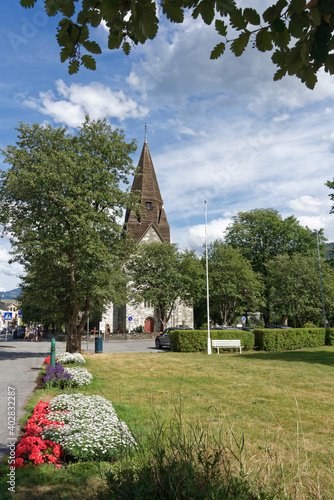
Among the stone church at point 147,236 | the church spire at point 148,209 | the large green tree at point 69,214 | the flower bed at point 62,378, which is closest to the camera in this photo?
the flower bed at point 62,378

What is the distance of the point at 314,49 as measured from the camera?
221cm

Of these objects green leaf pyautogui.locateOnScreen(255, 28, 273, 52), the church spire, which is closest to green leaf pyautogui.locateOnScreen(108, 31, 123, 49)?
green leaf pyautogui.locateOnScreen(255, 28, 273, 52)

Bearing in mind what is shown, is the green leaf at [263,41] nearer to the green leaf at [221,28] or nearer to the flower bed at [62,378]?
the green leaf at [221,28]

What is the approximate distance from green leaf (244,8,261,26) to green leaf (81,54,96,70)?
1.13 metres

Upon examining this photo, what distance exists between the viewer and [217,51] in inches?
108

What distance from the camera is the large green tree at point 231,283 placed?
155 feet

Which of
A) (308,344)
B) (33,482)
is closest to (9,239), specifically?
(33,482)

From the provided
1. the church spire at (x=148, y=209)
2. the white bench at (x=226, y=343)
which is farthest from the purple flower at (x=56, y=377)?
the church spire at (x=148, y=209)

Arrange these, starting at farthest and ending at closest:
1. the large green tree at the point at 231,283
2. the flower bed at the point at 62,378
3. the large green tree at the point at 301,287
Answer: the large green tree at the point at 231,283 < the large green tree at the point at 301,287 < the flower bed at the point at 62,378

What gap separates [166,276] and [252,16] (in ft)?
152

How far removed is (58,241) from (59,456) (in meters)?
13.0

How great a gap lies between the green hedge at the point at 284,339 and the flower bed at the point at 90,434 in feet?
70.8

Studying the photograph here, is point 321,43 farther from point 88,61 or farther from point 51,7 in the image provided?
point 51,7

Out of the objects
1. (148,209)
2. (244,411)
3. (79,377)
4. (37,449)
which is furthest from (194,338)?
(148,209)
